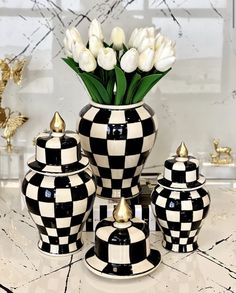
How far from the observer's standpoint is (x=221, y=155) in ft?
4.86

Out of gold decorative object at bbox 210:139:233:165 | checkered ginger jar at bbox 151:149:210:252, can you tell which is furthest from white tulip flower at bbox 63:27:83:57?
gold decorative object at bbox 210:139:233:165

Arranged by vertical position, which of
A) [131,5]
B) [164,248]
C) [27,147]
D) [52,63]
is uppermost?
[131,5]

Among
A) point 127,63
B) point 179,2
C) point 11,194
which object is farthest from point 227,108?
point 11,194

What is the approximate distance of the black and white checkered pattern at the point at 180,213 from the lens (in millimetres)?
1089

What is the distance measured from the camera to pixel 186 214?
1.09m

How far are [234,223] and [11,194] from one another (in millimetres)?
512

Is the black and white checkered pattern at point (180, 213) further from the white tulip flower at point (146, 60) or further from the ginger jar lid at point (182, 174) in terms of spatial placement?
the white tulip flower at point (146, 60)

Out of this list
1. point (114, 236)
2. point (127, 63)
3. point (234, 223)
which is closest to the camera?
point (114, 236)

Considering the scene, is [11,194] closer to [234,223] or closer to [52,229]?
[52,229]

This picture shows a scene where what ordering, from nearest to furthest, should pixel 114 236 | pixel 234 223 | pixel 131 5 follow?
pixel 114 236 < pixel 234 223 < pixel 131 5

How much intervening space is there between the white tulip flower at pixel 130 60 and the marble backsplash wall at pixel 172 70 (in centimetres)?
29

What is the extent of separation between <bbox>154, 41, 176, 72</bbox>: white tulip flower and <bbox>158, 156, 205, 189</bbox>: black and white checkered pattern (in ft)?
0.64

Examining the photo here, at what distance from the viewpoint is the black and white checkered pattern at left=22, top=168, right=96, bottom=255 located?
3.49 ft

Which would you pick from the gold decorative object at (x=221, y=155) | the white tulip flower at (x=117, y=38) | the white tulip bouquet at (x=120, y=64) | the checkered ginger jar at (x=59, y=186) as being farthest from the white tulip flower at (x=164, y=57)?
the gold decorative object at (x=221, y=155)
